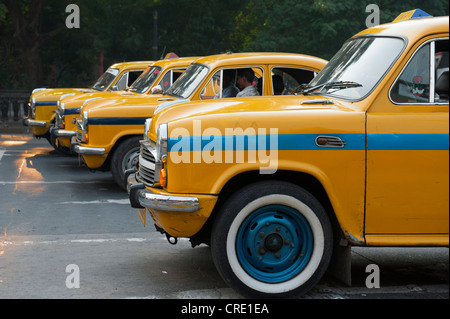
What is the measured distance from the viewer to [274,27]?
33.6 metres

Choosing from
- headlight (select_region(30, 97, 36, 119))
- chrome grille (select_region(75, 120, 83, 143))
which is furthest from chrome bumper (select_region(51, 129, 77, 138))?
headlight (select_region(30, 97, 36, 119))

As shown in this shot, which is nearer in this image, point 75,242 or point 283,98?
point 283,98

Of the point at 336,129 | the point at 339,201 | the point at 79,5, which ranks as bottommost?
the point at 339,201

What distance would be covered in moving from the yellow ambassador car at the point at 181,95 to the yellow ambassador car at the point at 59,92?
345cm

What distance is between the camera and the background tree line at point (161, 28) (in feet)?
100.0

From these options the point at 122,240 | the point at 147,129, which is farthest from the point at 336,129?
the point at 122,240

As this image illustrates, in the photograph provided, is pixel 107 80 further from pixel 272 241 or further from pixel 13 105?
pixel 13 105

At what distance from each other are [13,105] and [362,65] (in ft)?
73.9

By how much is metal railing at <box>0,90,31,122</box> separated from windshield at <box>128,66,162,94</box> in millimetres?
13482

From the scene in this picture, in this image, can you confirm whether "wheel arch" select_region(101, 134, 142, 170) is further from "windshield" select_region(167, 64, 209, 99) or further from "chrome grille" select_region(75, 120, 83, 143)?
"windshield" select_region(167, 64, 209, 99)

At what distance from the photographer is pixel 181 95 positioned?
1086cm

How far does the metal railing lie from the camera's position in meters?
26.6

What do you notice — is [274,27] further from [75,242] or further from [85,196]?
[75,242]

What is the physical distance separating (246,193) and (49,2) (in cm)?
2795
